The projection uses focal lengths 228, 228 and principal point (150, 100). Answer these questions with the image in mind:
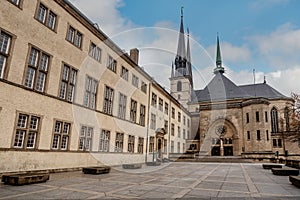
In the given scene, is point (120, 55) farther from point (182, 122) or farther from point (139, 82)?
point (182, 122)

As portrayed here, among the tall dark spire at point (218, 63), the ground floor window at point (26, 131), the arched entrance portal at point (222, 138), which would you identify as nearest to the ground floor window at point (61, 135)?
the ground floor window at point (26, 131)

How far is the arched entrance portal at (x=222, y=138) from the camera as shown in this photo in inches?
1912

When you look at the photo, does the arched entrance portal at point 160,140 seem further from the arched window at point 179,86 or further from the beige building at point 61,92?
the arched window at point 179,86

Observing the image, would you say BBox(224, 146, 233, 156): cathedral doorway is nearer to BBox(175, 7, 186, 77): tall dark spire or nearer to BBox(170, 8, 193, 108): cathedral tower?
BBox(170, 8, 193, 108): cathedral tower

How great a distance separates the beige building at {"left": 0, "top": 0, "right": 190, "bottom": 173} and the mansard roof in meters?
36.6

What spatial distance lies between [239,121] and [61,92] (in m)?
41.9

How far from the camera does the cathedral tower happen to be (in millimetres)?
66438

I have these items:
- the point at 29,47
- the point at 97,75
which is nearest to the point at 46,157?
the point at 29,47

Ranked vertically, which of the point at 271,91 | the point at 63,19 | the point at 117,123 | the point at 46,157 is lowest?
the point at 46,157

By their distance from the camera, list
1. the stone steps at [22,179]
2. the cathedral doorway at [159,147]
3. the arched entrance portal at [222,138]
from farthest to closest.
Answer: the arched entrance portal at [222,138]
the cathedral doorway at [159,147]
the stone steps at [22,179]

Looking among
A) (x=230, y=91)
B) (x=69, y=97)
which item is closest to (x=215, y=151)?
(x=230, y=91)

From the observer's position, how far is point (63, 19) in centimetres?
1620

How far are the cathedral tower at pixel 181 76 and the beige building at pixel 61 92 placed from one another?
40.8m

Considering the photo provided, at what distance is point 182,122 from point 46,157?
118 feet
